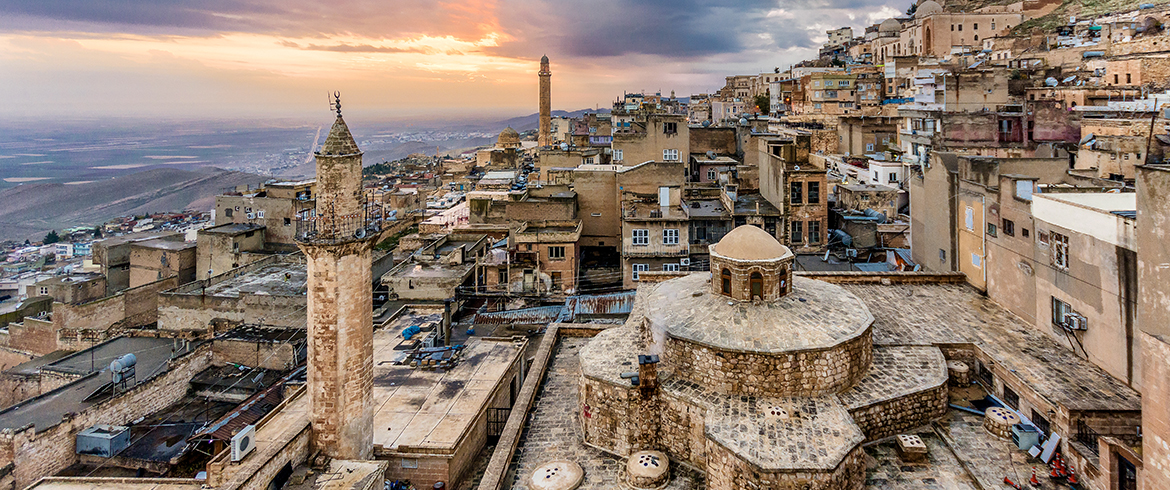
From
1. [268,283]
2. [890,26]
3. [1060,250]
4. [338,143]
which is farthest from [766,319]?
[890,26]

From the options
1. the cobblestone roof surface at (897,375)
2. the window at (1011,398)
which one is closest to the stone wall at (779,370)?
the cobblestone roof surface at (897,375)

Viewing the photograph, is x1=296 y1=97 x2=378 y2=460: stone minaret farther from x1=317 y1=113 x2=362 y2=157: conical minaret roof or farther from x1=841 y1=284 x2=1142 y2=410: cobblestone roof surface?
x1=841 y1=284 x2=1142 y2=410: cobblestone roof surface

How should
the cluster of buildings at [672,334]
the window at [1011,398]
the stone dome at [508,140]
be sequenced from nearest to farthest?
the cluster of buildings at [672,334] < the window at [1011,398] < the stone dome at [508,140]

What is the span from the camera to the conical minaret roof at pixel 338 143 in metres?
14.5

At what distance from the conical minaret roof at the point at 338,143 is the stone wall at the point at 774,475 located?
10.6 meters

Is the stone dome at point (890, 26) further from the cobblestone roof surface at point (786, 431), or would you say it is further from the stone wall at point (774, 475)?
the stone wall at point (774, 475)

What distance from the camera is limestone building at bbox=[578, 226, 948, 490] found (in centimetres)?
1146

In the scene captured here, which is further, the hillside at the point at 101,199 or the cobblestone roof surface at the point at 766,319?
the hillside at the point at 101,199

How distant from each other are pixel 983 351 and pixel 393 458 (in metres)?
15.0

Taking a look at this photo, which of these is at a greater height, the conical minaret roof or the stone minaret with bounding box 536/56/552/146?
the stone minaret with bounding box 536/56/552/146

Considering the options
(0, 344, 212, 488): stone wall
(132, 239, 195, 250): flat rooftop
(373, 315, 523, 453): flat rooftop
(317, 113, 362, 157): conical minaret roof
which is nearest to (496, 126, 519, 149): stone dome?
(132, 239, 195, 250): flat rooftop

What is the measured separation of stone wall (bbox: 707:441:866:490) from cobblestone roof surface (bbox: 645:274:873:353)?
2310 mm

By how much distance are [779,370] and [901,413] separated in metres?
3.15

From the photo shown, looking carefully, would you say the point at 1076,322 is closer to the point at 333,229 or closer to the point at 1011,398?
the point at 1011,398
